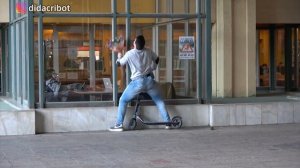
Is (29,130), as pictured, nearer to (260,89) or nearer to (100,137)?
(100,137)

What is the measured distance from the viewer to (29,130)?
1184cm

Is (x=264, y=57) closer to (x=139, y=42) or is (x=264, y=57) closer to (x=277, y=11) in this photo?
(x=277, y=11)

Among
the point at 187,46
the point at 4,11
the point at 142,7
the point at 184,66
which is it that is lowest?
the point at 184,66

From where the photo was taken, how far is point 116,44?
41.9 ft

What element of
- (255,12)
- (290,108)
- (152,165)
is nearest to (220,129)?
(290,108)

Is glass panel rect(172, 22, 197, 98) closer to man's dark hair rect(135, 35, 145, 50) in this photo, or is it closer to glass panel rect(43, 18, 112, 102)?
man's dark hair rect(135, 35, 145, 50)

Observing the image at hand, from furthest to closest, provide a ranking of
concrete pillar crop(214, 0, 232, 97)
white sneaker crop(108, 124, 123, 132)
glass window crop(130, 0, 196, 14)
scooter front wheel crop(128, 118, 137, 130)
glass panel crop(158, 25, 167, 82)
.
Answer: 1. concrete pillar crop(214, 0, 232, 97)
2. glass panel crop(158, 25, 167, 82)
3. glass window crop(130, 0, 196, 14)
4. scooter front wheel crop(128, 118, 137, 130)
5. white sneaker crop(108, 124, 123, 132)

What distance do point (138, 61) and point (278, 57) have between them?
9.77 metres

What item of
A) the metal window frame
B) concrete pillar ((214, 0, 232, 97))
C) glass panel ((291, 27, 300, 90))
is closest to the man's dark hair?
the metal window frame

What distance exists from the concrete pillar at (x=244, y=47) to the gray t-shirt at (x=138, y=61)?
5.30 m

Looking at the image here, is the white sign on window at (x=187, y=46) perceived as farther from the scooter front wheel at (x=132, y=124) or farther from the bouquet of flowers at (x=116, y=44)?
the scooter front wheel at (x=132, y=124)

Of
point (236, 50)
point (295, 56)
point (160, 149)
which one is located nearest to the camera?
point (160, 149)

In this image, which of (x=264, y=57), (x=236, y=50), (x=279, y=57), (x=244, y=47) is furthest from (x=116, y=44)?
(x=264, y=57)

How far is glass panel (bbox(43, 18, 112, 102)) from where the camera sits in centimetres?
1247
